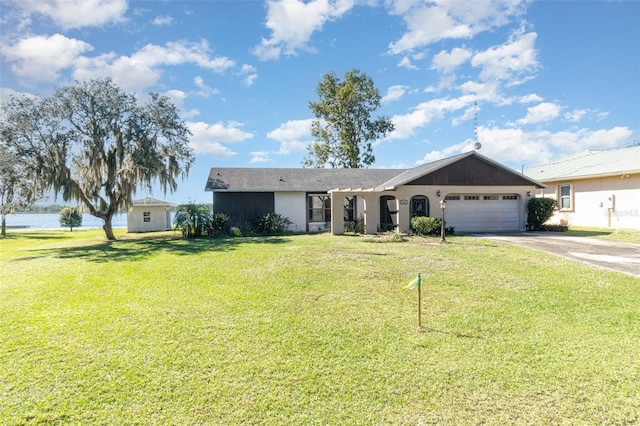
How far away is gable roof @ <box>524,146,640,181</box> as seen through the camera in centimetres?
1633

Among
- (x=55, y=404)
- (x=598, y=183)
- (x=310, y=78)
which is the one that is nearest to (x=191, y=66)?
(x=55, y=404)

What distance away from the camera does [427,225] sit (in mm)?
15008

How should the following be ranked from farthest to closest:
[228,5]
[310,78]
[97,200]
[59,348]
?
[310,78] → [97,200] → [228,5] → [59,348]

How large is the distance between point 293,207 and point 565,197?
1651cm

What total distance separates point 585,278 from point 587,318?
2651 millimetres

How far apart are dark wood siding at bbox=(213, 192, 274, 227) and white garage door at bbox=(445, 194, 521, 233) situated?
10.2 metres

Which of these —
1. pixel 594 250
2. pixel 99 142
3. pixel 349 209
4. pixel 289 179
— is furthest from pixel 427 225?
pixel 99 142

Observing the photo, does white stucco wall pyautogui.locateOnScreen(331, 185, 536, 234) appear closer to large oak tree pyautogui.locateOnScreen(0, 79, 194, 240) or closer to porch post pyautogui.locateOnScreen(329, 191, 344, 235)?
porch post pyautogui.locateOnScreen(329, 191, 344, 235)

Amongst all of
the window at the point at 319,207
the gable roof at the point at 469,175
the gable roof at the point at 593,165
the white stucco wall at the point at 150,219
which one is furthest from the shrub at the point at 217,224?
the gable roof at the point at 593,165

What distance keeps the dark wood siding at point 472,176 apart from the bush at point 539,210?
112 cm

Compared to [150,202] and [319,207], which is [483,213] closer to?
[319,207]

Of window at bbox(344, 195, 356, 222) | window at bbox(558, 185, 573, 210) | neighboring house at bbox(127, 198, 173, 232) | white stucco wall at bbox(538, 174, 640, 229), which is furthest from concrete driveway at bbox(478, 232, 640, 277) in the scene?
neighboring house at bbox(127, 198, 173, 232)

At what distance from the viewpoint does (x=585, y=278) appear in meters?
7.25

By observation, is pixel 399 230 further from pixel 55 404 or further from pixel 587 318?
pixel 55 404
